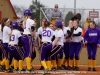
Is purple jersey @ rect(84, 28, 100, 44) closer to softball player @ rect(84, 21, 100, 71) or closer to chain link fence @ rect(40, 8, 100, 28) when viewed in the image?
softball player @ rect(84, 21, 100, 71)

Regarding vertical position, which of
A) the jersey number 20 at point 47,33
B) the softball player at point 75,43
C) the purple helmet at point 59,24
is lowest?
the softball player at point 75,43

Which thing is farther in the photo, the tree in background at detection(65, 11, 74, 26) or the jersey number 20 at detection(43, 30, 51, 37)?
the tree in background at detection(65, 11, 74, 26)

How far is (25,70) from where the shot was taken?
15.0 meters

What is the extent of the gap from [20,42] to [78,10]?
6634mm

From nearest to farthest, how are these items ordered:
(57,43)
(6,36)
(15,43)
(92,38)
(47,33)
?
1. (47,33)
2. (15,43)
3. (57,43)
4. (6,36)
5. (92,38)

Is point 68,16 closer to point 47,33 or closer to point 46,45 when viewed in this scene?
point 47,33

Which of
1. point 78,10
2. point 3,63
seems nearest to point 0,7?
point 78,10

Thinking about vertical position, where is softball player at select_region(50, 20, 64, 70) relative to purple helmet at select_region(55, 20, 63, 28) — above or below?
below

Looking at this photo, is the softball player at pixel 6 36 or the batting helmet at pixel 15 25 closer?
the batting helmet at pixel 15 25

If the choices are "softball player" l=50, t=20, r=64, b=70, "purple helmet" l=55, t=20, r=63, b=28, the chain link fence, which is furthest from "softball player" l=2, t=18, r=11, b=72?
the chain link fence

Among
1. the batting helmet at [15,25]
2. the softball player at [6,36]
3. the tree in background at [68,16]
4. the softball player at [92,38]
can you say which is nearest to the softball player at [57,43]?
the softball player at [92,38]

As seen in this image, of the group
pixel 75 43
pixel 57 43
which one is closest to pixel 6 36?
pixel 57 43

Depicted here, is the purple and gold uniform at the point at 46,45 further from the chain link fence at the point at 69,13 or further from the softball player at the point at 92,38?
the chain link fence at the point at 69,13

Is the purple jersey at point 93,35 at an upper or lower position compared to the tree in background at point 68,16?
lower
